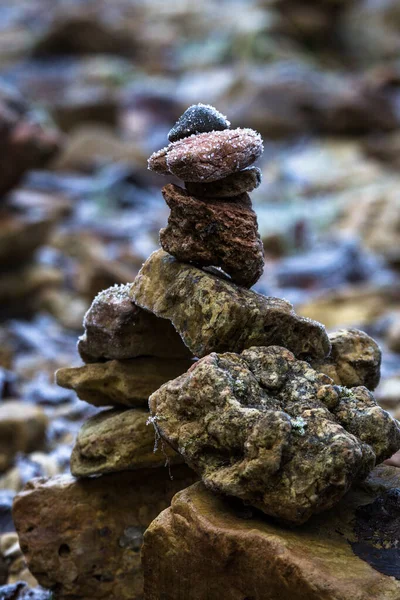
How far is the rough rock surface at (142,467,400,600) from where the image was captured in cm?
333

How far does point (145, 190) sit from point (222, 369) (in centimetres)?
1828

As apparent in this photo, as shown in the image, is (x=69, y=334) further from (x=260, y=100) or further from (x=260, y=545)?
(x=260, y=100)

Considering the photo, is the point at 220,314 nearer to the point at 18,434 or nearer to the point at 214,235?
the point at 214,235

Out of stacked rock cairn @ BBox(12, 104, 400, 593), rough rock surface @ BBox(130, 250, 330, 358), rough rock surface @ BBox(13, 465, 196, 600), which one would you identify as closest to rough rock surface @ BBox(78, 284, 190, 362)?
stacked rock cairn @ BBox(12, 104, 400, 593)

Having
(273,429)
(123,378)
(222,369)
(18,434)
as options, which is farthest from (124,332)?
(18,434)

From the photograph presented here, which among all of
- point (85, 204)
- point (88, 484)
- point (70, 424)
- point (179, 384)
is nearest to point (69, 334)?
point (70, 424)

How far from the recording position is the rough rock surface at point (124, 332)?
4648mm

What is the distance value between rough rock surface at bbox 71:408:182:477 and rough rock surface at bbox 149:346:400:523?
744mm

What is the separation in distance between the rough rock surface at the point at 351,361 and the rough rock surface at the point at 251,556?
0.68m

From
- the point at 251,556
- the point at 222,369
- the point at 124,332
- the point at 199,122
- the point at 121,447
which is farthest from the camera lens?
the point at 124,332

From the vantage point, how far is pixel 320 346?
439 cm

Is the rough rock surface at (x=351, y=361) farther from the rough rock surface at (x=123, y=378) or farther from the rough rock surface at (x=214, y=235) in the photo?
the rough rock surface at (x=123, y=378)

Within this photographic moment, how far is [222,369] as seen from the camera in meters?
3.78

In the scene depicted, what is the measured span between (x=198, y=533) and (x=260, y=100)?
21.6m
